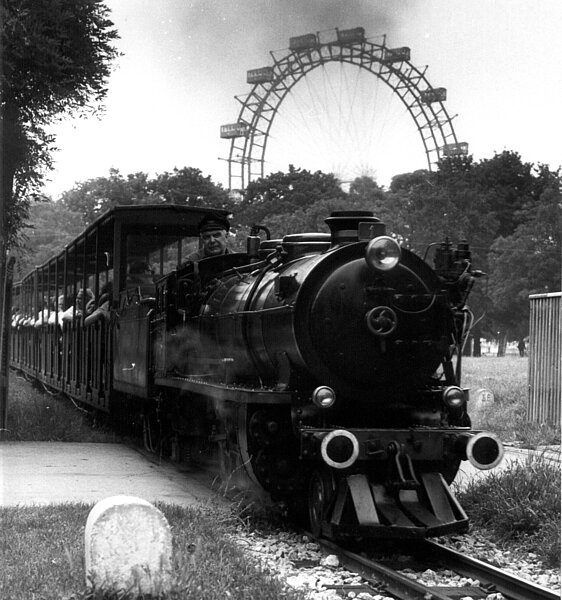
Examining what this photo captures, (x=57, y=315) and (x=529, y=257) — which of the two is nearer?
(x=57, y=315)

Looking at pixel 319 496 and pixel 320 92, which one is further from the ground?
pixel 320 92

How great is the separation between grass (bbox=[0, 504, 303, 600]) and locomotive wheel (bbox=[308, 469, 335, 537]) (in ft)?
2.00

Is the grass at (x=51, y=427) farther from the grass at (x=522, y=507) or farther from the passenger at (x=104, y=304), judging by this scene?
the grass at (x=522, y=507)

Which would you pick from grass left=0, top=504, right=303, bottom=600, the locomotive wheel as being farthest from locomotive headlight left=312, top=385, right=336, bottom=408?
grass left=0, top=504, right=303, bottom=600

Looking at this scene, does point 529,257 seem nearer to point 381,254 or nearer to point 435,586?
point 381,254

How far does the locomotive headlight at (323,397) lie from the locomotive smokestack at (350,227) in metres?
1.12

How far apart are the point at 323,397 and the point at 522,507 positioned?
168 centimetres

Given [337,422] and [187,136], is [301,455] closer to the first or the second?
[337,422]

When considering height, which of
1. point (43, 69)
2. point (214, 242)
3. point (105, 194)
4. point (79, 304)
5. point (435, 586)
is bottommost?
→ point (435, 586)

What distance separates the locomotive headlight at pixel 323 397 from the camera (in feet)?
21.1

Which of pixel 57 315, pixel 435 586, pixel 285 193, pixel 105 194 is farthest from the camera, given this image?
pixel 105 194

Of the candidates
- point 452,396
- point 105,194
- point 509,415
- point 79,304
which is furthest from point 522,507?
point 105,194

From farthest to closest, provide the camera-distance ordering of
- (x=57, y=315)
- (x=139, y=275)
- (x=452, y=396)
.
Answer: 1. (x=57, y=315)
2. (x=139, y=275)
3. (x=452, y=396)

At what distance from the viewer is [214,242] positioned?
9734 millimetres
